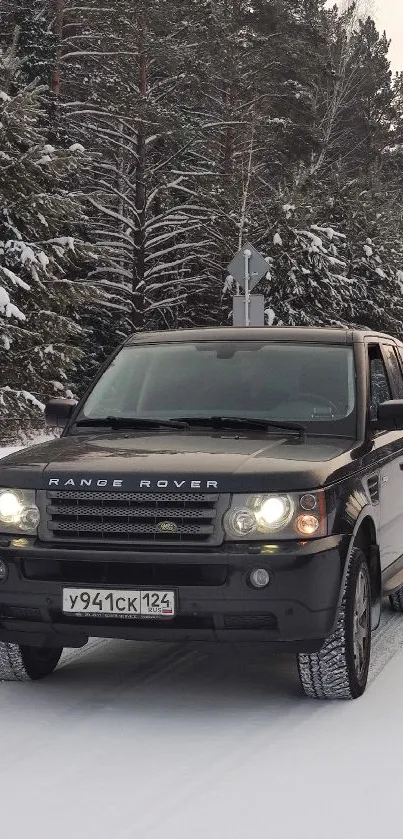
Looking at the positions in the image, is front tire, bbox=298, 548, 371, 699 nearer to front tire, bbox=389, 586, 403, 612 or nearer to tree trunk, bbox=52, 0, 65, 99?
front tire, bbox=389, 586, 403, 612

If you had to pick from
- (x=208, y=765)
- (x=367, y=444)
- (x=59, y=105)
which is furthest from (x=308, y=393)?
(x=59, y=105)

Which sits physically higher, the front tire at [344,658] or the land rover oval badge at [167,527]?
the land rover oval badge at [167,527]

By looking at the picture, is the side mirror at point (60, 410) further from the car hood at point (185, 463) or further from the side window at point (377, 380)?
the side window at point (377, 380)

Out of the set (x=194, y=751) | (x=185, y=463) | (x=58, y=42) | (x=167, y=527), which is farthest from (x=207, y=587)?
(x=58, y=42)

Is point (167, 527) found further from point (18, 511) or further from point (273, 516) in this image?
point (18, 511)

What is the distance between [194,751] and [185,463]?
3.95ft

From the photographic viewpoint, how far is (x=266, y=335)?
7.09 metres

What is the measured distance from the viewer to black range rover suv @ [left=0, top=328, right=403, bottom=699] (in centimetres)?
531

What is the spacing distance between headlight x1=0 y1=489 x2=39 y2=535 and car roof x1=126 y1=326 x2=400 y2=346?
185 centimetres

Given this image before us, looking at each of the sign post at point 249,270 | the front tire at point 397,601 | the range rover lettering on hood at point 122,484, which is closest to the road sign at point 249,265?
the sign post at point 249,270

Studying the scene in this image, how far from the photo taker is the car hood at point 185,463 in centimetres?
534

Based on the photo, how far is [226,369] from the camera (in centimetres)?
679

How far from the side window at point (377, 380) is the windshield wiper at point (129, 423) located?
3.57 feet

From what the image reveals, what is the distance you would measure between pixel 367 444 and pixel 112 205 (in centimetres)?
3098
